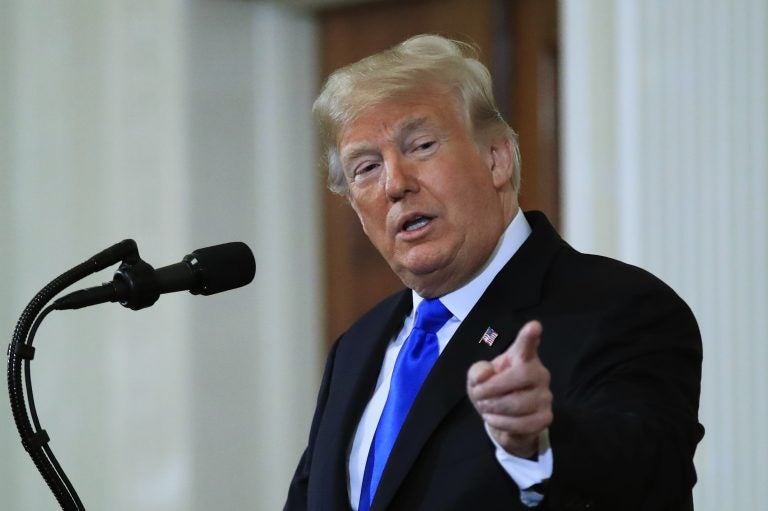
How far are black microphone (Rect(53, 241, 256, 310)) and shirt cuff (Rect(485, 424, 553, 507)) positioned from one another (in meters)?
0.46

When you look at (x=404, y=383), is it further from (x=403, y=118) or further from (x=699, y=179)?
(x=699, y=179)

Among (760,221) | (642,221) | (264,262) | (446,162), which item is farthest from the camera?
(264,262)

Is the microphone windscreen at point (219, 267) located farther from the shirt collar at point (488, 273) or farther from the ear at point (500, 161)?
the ear at point (500, 161)

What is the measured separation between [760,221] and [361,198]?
4.56 ft

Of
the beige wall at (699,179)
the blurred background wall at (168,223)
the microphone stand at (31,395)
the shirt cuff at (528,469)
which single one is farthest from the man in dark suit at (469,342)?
the blurred background wall at (168,223)

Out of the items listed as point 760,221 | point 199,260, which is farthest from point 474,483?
point 760,221

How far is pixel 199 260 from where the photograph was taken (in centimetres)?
150

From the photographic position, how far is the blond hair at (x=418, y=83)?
1.79 meters

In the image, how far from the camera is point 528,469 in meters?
1.28

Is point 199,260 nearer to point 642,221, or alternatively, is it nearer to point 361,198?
point 361,198

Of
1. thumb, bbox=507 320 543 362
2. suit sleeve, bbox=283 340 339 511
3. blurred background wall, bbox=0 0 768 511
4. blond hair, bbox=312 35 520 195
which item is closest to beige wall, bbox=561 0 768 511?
blurred background wall, bbox=0 0 768 511

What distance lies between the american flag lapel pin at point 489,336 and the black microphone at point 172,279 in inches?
14.5

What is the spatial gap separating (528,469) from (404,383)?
1.52 ft

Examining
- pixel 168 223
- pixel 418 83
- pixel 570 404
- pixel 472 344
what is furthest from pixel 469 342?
pixel 168 223
